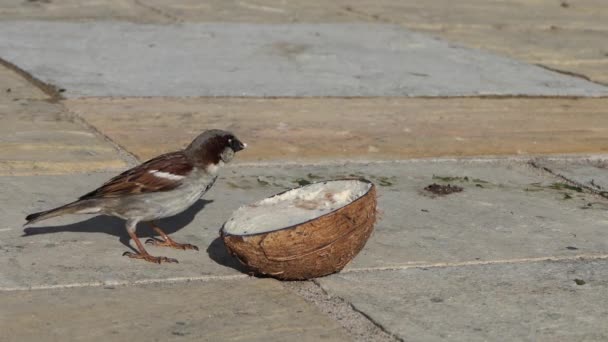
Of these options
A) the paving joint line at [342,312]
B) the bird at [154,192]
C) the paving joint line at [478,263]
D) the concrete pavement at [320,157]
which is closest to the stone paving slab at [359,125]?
the concrete pavement at [320,157]

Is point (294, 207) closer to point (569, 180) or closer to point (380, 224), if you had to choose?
point (380, 224)

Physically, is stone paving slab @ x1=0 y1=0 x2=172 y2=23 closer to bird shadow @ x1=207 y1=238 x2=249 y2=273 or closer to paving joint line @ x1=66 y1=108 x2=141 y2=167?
paving joint line @ x1=66 y1=108 x2=141 y2=167

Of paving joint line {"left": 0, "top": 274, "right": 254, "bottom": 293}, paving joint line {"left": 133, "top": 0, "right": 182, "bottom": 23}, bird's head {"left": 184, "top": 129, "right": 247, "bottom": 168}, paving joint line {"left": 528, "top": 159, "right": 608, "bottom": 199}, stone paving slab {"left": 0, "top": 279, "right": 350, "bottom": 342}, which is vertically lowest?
paving joint line {"left": 133, "top": 0, "right": 182, "bottom": 23}

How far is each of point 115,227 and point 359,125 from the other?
2.94 metres

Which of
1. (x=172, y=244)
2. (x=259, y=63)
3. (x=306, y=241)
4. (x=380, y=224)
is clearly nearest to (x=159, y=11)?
(x=259, y=63)

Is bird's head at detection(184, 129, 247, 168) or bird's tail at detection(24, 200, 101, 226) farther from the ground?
bird's head at detection(184, 129, 247, 168)

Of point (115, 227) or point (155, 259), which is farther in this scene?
point (115, 227)

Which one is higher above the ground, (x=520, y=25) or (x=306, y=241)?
(x=306, y=241)

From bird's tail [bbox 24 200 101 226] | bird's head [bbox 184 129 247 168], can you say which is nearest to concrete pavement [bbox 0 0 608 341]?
bird's tail [bbox 24 200 101 226]

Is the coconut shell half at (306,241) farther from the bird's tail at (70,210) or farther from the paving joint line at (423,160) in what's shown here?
the paving joint line at (423,160)

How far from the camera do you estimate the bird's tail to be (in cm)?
595

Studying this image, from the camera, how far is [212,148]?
20.2ft

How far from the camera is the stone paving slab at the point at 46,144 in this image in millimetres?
7633

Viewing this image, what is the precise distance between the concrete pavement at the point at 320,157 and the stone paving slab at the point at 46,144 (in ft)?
0.07
